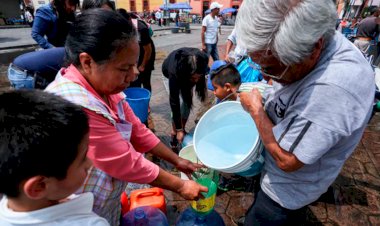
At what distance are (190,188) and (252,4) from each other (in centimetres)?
116

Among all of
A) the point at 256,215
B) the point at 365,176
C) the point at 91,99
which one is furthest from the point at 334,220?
the point at 91,99

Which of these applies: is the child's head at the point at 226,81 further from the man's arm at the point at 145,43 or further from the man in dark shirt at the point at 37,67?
the man in dark shirt at the point at 37,67

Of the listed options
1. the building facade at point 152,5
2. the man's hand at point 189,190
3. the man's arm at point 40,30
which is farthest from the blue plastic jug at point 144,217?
the building facade at point 152,5

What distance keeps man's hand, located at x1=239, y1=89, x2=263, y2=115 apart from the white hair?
12.9 inches

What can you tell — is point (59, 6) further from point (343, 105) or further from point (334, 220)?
point (334, 220)

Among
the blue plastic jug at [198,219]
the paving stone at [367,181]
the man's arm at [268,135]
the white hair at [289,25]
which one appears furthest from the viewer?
the paving stone at [367,181]

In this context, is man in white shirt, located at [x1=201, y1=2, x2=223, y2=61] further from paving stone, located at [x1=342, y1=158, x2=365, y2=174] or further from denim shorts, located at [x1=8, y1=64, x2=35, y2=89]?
denim shorts, located at [x1=8, y1=64, x2=35, y2=89]

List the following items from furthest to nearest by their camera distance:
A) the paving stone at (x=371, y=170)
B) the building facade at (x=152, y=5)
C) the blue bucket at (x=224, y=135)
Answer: the building facade at (x=152, y=5)
the paving stone at (x=371, y=170)
the blue bucket at (x=224, y=135)

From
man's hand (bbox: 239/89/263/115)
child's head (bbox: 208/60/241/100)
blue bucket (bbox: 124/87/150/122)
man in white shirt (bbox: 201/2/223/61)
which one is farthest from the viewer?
man in white shirt (bbox: 201/2/223/61)

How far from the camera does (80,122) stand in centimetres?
91

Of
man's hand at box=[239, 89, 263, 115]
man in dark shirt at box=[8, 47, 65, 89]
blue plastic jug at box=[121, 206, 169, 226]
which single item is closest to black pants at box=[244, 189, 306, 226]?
man's hand at box=[239, 89, 263, 115]

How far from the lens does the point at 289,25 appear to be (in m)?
0.97

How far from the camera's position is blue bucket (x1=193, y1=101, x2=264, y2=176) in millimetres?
1799

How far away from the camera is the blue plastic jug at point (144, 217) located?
195cm
